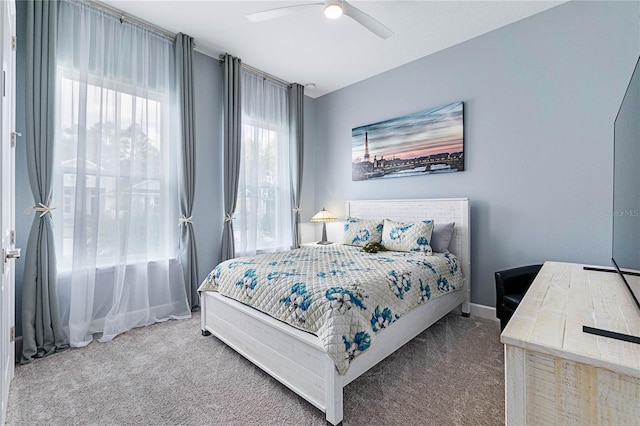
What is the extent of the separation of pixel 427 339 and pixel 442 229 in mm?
1098

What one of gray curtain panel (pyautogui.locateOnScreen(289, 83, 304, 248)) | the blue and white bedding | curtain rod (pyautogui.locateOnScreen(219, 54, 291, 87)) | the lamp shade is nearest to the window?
the blue and white bedding

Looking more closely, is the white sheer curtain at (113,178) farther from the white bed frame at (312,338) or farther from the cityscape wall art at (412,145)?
the cityscape wall art at (412,145)

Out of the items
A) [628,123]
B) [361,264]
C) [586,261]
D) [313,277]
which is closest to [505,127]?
[586,261]

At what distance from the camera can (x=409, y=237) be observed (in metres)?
2.94

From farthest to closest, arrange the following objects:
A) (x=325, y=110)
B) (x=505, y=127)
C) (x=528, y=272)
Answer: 1. (x=325, y=110)
2. (x=505, y=127)
3. (x=528, y=272)

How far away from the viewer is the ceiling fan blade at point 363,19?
213cm

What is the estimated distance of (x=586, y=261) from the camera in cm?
241

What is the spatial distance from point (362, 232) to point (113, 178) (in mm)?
2568

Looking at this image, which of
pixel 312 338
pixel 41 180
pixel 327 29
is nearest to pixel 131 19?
pixel 41 180

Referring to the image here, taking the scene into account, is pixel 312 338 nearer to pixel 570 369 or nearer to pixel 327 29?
pixel 570 369

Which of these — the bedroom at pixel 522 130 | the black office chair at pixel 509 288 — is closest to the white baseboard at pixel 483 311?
the bedroom at pixel 522 130

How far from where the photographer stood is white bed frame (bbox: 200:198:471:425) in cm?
153

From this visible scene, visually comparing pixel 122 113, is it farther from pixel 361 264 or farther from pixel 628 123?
pixel 628 123

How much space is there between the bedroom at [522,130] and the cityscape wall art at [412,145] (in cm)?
10
